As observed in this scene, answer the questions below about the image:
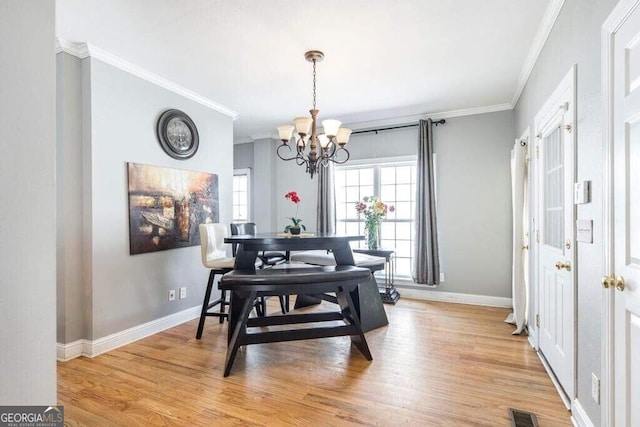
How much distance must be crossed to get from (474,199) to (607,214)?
293cm

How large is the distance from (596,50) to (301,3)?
5.65 feet

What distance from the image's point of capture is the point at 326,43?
2621mm

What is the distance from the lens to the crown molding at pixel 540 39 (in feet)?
6.99

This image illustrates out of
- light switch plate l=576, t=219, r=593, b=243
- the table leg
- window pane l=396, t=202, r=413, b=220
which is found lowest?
the table leg

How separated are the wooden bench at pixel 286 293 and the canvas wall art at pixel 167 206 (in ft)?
3.93

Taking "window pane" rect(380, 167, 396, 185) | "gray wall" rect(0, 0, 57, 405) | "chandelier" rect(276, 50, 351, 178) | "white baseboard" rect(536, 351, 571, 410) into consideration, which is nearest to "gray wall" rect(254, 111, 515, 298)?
"window pane" rect(380, 167, 396, 185)

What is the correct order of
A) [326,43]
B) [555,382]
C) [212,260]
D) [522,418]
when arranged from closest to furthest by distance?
[522,418]
[555,382]
[326,43]
[212,260]

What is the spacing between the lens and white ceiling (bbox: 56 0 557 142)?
219 cm

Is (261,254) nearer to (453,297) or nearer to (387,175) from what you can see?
(387,175)

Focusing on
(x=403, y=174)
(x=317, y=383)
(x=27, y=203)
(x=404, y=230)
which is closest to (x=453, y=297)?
(x=404, y=230)

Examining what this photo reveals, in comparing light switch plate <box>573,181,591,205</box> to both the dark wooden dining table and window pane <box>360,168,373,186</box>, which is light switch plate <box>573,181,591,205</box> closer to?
the dark wooden dining table

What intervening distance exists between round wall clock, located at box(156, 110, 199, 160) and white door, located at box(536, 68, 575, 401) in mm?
3509

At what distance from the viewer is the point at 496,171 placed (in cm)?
412

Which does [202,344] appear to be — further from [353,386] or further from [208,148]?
[208,148]
